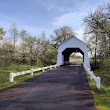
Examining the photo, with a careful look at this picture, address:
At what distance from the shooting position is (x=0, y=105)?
571cm

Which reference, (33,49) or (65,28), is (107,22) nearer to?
(33,49)

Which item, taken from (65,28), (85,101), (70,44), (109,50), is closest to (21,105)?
(85,101)

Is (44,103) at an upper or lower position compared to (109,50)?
lower

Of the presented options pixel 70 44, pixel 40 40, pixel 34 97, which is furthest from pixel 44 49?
pixel 34 97

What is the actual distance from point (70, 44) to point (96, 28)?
759cm

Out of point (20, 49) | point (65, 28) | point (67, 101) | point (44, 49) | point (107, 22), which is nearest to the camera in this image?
point (67, 101)

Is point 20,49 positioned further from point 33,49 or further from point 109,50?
point 109,50

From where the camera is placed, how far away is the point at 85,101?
20.9 feet

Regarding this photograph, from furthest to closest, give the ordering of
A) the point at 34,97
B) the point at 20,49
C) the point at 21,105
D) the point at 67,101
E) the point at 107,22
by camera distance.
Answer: the point at 20,49 < the point at 107,22 < the point at 34,97 < the point at 67,101 < the point at 21,105

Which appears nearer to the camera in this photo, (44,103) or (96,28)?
(44,103)

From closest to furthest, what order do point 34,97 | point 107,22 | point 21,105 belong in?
point 21,105 → point 34,97 → point 107,22

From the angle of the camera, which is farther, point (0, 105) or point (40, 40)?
point (40, 40)

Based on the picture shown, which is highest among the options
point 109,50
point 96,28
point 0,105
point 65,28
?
point 65,28

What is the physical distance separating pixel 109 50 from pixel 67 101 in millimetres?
22709
